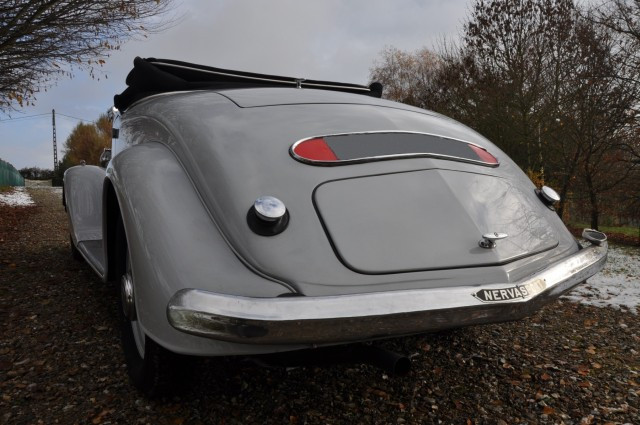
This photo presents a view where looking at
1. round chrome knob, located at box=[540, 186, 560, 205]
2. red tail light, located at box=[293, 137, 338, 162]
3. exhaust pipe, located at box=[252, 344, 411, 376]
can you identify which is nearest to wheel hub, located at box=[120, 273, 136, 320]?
exhaust pipe, located at box=[252, 344, 411, 376]

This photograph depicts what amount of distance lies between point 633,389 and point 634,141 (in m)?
13.3

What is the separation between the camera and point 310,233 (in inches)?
69.9

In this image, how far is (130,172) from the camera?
6.82ft

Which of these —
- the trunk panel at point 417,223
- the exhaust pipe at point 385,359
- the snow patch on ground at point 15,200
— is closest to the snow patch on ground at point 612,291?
the trunk panel at point 417,223

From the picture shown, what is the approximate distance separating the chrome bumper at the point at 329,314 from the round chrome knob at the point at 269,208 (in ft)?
1.21

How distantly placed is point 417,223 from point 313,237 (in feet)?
1.41

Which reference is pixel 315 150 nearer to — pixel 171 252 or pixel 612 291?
pixel 171 252

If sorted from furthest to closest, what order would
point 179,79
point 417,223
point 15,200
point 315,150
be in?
point 15,200
point 179,79
point 315,150
point 417,223

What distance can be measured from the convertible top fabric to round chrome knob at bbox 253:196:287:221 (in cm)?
138

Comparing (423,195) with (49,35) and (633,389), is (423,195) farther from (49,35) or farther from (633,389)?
(49,35)

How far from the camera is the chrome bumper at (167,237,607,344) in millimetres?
1420

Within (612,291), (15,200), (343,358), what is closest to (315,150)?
(343,358)

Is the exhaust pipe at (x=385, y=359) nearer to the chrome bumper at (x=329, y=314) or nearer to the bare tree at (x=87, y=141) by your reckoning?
the chrome bumper at (x=329, y=314)

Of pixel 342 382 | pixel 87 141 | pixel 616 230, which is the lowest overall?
pixel 87 141
